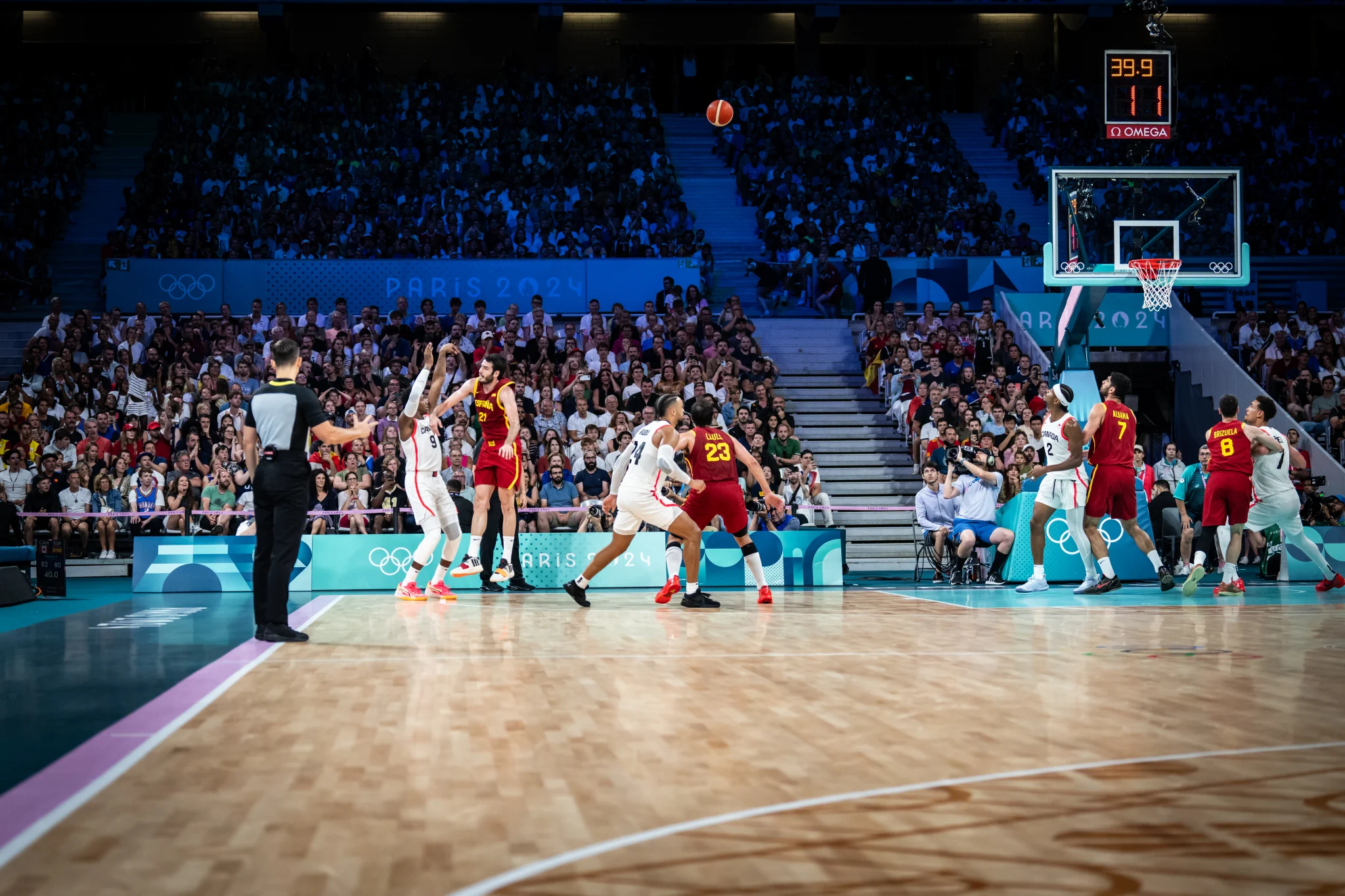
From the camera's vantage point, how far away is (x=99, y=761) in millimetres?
4781

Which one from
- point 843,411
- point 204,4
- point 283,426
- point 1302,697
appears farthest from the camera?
point 204,4

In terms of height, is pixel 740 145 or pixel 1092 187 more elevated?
pixel 740 145

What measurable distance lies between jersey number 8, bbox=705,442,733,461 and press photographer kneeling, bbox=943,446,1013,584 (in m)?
4.48

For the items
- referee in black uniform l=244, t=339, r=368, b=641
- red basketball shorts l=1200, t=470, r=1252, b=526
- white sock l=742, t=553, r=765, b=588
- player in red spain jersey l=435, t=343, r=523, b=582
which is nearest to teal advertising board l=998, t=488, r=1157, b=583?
red basketball shorts l=1200, t=470, r=1252, b=526

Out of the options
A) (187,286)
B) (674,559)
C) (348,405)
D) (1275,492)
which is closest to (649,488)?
(674,559)

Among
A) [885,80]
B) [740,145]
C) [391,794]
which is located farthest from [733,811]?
[885,80]

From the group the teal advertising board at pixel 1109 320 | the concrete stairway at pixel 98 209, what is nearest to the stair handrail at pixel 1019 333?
the teal advertising board at pixel 1109 320

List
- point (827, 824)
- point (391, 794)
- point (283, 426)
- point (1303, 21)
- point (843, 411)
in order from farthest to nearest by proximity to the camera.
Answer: point (1303, 21) < point (843, 411) < point (283, 426) < point (391, 794) < point (827, 824)

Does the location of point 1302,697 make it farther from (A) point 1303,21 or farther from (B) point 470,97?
(A) point 1303,21

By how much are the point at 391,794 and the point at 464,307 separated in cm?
1871

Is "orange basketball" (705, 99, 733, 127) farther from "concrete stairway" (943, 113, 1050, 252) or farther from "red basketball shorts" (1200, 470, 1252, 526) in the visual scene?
"red basketball shorts" (1200, 470, 1252, 526)

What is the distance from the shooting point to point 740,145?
95.3 feet

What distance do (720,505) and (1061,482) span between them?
148 inches

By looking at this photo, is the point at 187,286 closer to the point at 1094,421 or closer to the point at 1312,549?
the point at 1094,421
